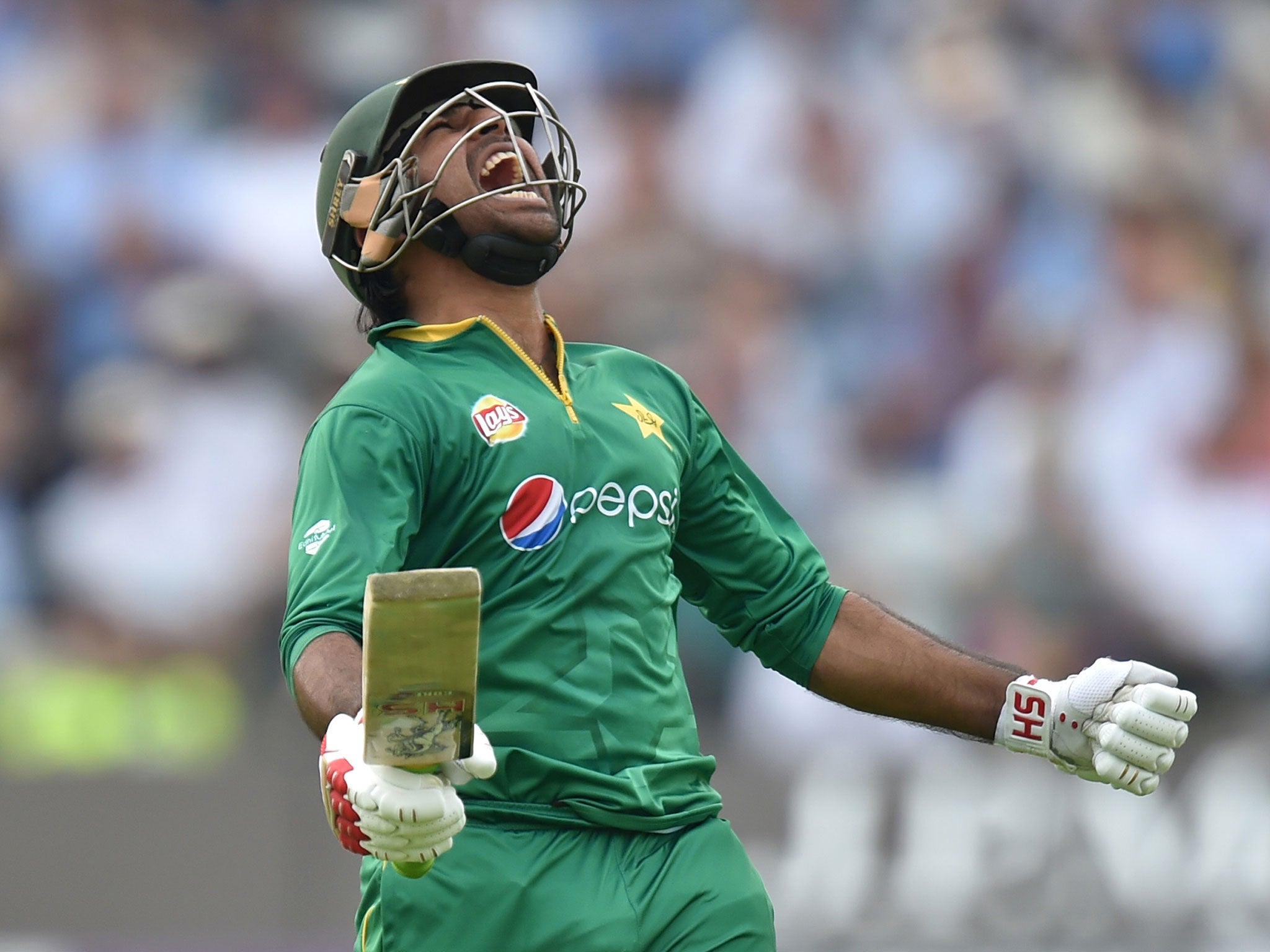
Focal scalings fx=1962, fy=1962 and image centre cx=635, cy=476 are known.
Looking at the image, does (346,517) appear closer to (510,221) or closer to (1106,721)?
(510,221)

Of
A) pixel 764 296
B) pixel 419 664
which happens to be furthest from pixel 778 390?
pixel 419 664

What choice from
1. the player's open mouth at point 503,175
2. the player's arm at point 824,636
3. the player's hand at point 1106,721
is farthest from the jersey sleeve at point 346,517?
the player's hand at point 1106,721

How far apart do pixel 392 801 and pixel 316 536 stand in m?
0.71

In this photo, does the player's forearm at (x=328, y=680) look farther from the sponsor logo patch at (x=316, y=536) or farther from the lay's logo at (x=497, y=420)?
the lay's logo at (x=497, y=420)

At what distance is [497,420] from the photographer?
3479 mm

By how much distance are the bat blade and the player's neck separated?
45.3 inches

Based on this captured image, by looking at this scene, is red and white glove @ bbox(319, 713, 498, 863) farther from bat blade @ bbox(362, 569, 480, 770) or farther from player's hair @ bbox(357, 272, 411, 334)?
player's hair @ bbox(357, 272, 411, 334)

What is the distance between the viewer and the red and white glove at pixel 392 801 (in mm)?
2660

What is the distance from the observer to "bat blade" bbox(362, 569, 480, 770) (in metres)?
2.59

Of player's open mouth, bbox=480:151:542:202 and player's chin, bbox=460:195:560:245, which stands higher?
player's open mouth, bbox=480:151:542:202

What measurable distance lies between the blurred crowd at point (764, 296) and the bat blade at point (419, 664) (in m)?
5.04

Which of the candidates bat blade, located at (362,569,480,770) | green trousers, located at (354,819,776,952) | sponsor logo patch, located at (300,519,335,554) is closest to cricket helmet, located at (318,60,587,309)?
sponsor logo patch, located at (300,519,335,554)

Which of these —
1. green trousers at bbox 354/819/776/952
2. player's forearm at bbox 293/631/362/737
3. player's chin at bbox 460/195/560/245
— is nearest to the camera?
player's forearm at bbox 293/631/362/737

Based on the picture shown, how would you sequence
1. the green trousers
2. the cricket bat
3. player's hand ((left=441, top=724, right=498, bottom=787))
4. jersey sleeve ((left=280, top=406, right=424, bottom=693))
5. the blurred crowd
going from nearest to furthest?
the cricket bat, player's hand ((left=441, top=724, right=498, bottom=787)), jersey sleeve ((left=280, top=406, right=424, bottom=693)), the green trousers, the blurred crowd
